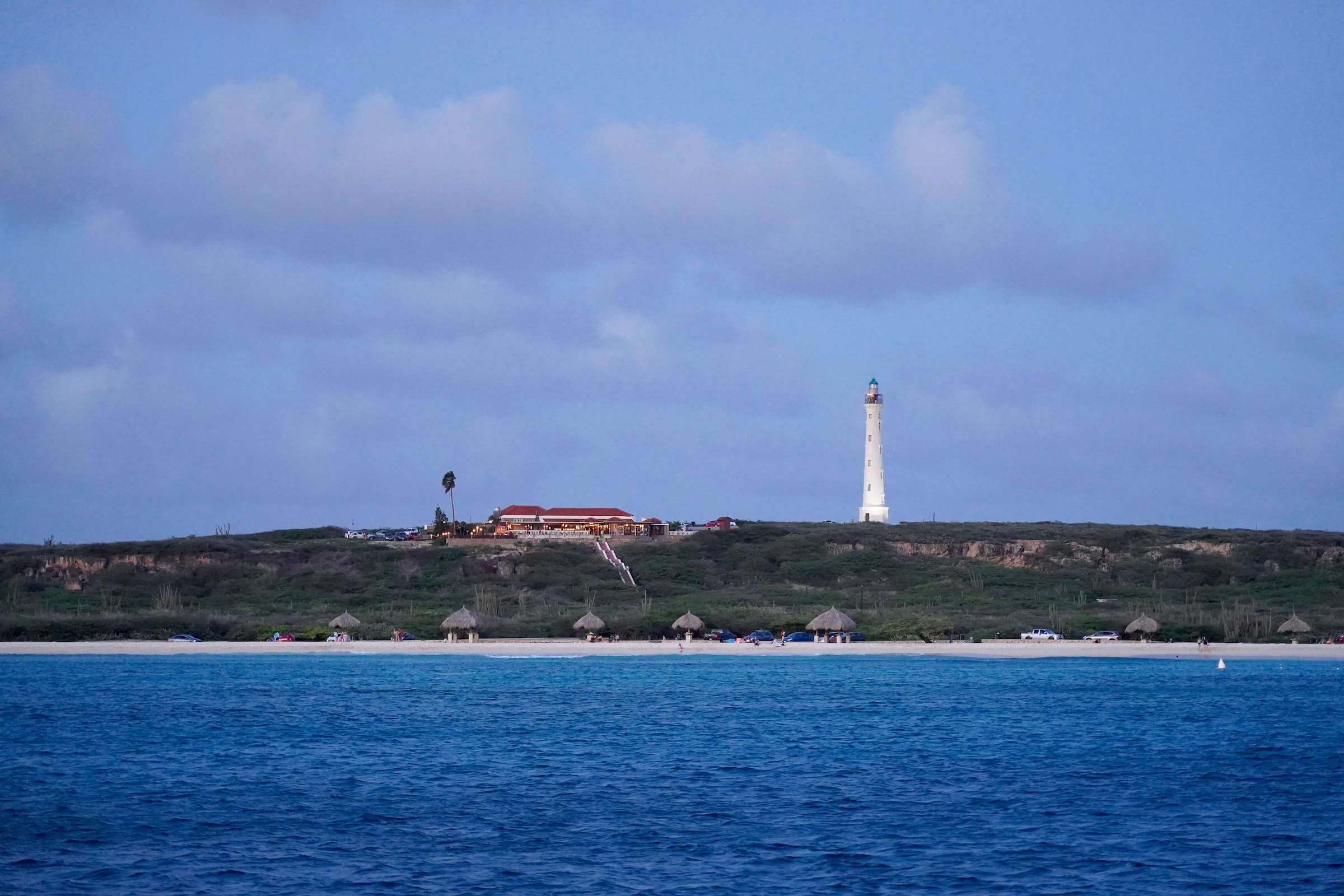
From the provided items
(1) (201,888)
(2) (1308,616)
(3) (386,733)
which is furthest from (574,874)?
(2) (1308,616)

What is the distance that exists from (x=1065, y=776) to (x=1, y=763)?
25776 millimetres

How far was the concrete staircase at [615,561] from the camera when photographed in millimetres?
84750

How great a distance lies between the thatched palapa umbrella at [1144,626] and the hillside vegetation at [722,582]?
1857 millimetres

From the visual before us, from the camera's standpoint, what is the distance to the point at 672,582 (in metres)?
84.1

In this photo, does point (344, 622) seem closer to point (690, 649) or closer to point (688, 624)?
point (688, 624)

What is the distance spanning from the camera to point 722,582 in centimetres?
8625

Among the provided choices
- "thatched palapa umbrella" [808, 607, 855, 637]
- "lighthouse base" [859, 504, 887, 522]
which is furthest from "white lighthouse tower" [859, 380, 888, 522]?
"thatched palapa umbrella" [808, 607, 855, 637]

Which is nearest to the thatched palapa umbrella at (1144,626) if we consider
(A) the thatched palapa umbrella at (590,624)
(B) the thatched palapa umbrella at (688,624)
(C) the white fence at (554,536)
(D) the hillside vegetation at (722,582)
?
(D) the hillside vegetation at (722,582)

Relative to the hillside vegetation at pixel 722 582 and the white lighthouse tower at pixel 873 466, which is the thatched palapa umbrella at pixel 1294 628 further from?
the white lighthouse tower at pixel 873 466

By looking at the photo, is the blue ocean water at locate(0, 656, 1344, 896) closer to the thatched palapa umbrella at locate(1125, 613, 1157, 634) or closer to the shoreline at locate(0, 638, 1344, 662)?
the shoreline at locate(0, 638, 1344, 662)

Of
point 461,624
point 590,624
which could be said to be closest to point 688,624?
point 590,624

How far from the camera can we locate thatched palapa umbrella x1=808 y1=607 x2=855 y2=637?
6606 centimetres

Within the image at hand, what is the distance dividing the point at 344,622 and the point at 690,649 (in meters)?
18.1

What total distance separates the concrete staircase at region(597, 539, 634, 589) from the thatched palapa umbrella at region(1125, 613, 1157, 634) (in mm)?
29700
